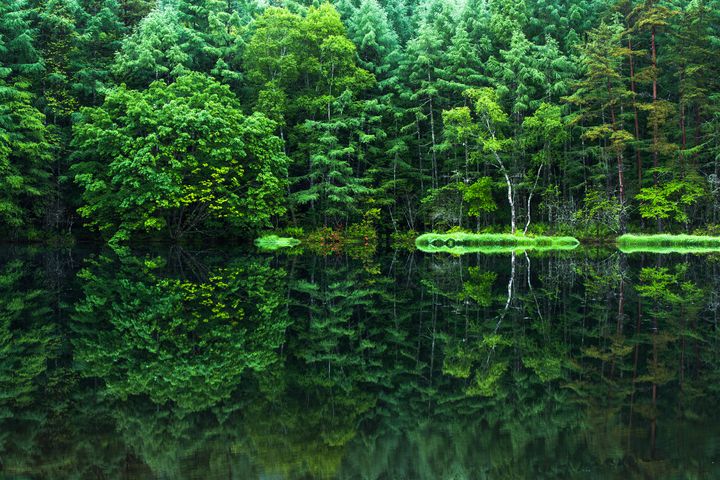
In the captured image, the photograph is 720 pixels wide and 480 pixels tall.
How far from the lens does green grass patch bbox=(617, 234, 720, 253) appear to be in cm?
2592

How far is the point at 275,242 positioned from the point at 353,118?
834cm

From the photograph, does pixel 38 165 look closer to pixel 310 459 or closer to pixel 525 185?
pixel 525 185

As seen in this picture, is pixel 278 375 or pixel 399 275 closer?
pixel 278 375

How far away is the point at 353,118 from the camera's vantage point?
110 feet

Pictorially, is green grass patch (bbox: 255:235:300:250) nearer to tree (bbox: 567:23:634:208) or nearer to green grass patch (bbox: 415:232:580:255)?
green grass patch (bbox: 415:232:580:255)

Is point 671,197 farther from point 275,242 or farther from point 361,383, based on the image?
point 361,383

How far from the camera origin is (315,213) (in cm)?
3475

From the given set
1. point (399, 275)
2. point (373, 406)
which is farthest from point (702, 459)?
point (399, 275)

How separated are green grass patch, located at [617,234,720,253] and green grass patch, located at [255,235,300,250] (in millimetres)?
14999

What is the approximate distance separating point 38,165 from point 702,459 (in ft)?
110

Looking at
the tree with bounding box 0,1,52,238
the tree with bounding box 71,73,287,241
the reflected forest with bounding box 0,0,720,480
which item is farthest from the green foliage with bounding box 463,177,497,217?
the tree with bounding box 0,1,52,238

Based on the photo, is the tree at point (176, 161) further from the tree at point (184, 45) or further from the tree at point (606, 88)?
the tree at point (606, 88)

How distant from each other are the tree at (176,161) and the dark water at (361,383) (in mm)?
16472

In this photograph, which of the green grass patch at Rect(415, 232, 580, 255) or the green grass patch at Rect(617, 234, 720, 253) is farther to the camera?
the green grass patch at Rect(415, 232, 580, 255)
